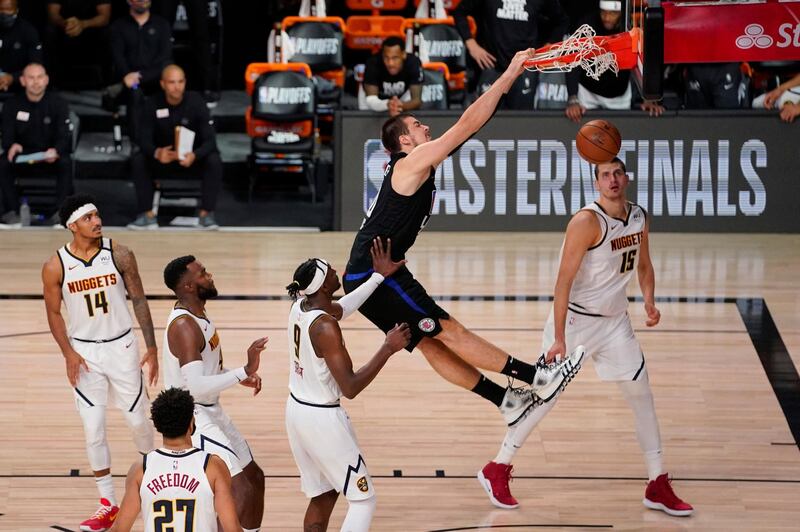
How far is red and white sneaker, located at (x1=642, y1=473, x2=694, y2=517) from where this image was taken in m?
7.29

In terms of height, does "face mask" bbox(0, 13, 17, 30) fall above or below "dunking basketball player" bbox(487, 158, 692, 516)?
above

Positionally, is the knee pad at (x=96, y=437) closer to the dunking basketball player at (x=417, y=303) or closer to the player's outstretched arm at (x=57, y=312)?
the player's outstretched arm at (x=57, y=312)

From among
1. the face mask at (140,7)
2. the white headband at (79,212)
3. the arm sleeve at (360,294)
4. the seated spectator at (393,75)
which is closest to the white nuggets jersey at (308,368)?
the arm sleeve at (360,294)

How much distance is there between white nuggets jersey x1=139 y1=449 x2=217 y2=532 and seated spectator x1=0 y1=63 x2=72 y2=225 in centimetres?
944

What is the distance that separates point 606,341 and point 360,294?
55.7 inches

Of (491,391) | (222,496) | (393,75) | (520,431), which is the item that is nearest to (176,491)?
(222,496)

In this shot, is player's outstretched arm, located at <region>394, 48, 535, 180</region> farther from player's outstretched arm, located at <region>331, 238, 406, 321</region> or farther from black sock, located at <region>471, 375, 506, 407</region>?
black sock, located at <region>471, 375, 506, 407</region>

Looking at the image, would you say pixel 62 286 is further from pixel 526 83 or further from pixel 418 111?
pixel 526 83

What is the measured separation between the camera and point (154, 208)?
47.6 ft

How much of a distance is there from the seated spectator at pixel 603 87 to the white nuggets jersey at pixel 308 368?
7887 millimetres

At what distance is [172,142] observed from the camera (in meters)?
14.1

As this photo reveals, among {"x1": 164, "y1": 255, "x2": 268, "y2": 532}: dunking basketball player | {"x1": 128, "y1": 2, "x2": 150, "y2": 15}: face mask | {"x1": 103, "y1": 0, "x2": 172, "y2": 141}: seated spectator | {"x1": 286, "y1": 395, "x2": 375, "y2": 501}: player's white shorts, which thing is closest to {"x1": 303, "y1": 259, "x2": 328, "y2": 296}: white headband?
{"x1": 164, "y1": 255, "x2": 268, "y2": 532}: dunking basketball player

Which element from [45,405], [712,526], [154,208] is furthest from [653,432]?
[154,208]

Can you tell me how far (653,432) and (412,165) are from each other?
2.00 metres
